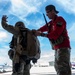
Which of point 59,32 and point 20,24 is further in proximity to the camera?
point 20,24

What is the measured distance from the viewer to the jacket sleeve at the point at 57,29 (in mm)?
4117

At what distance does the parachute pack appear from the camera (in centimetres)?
471

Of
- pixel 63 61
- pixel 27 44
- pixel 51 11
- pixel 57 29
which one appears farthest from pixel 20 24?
pixel 63 61

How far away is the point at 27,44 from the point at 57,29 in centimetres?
87

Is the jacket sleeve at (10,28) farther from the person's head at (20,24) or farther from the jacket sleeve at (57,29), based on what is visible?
the jacket sleeve at (57,29)

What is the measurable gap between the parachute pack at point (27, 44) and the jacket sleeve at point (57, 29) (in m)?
0.68

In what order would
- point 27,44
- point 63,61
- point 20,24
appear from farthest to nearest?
point 20,24 < point 27,44 < point 63,61

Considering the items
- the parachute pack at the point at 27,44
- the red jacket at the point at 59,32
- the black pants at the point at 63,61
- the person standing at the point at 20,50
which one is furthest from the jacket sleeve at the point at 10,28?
the black pants at the point at 63,61

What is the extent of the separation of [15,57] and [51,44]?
76 centimetres

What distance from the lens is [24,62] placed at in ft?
15.7

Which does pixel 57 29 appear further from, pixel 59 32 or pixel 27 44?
pixel 27 44

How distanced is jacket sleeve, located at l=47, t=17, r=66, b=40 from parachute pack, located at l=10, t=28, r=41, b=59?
0.68 m

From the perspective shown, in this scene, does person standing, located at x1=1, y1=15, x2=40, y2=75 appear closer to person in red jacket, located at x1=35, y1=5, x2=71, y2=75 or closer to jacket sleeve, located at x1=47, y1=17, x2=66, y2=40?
person in red jacket, located at x1=35, y1=5, x2=71, y2=75

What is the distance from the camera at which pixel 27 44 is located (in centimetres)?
478
